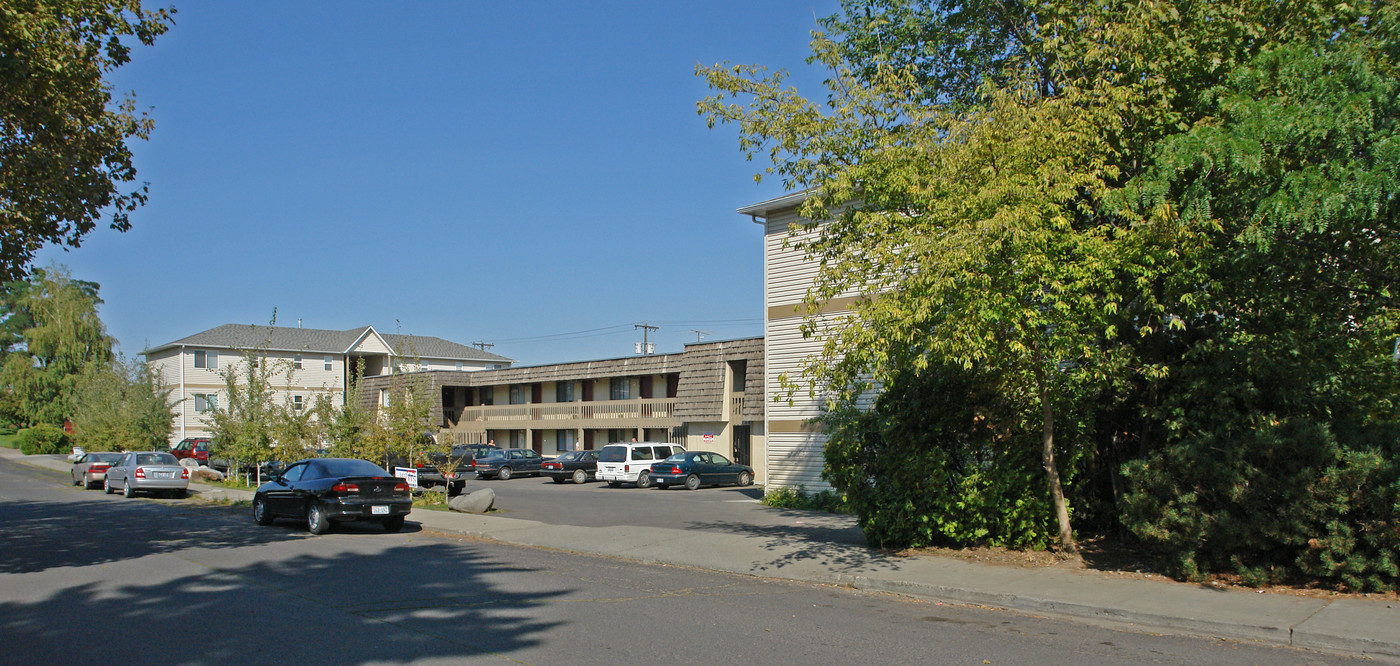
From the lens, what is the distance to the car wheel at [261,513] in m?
19.1

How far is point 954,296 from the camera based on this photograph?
10.5 meters

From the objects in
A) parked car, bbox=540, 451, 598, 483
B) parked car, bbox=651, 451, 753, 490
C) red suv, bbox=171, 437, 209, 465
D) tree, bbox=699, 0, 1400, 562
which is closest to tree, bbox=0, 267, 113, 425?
red suv, bbox=171, 437, 209, 465

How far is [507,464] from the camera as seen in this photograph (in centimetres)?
4028

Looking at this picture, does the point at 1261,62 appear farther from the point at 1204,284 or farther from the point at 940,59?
the point at 940,59

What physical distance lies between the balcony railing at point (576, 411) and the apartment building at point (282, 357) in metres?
6.72

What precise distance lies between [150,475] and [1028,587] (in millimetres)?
28044

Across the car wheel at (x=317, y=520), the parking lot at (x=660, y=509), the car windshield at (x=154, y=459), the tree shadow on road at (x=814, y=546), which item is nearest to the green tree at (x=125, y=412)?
the car windshield at (x=154, y=459)

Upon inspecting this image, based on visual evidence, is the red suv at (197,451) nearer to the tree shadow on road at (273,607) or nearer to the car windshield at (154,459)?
the car windshield at (154,459)

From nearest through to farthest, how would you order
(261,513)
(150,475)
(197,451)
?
(261,513)
(150,475)
(197,451)

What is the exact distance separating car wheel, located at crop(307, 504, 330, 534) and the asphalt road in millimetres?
2383

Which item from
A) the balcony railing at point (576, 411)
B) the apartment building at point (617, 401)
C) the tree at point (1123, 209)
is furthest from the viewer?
the balcony railing at point (576, 411)

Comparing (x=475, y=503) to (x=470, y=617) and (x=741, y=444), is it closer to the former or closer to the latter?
(x=470, y=617)

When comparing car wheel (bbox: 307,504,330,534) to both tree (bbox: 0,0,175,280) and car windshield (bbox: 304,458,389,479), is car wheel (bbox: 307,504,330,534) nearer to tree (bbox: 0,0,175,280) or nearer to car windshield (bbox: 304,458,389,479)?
car windshield (bbox: 304,458,389,479)

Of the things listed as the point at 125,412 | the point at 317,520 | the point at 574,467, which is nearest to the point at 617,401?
the point at 574,467
